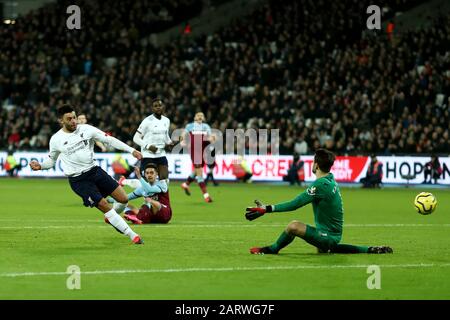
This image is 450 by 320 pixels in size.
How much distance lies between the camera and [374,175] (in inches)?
1422

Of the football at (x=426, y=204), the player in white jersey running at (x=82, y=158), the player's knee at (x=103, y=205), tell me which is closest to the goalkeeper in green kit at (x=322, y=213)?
the player's knee at (x=103, y=205)

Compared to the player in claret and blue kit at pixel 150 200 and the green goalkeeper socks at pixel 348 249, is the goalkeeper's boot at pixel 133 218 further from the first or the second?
the green goalkeeper socks at pixel 348 249

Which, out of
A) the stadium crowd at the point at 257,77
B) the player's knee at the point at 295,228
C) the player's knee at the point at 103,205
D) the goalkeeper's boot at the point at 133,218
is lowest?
the goalkeeper's boot at the point at 133,218

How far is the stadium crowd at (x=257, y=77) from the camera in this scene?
38062 millimetres

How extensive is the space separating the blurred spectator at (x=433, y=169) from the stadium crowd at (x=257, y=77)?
0.50 m

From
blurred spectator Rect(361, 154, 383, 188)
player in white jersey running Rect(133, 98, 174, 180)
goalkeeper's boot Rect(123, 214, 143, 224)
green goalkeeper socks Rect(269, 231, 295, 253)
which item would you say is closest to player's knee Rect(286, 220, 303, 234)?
green goalkeeper socks Rect(269, 231, 295, 253)

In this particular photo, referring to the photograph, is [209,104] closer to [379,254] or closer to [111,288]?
[379,254]

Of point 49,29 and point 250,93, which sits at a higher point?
point 49,29

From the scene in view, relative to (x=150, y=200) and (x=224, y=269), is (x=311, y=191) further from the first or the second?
(x=150, y=200)

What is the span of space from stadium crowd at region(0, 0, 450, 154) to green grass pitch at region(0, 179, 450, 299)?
15.2 m
